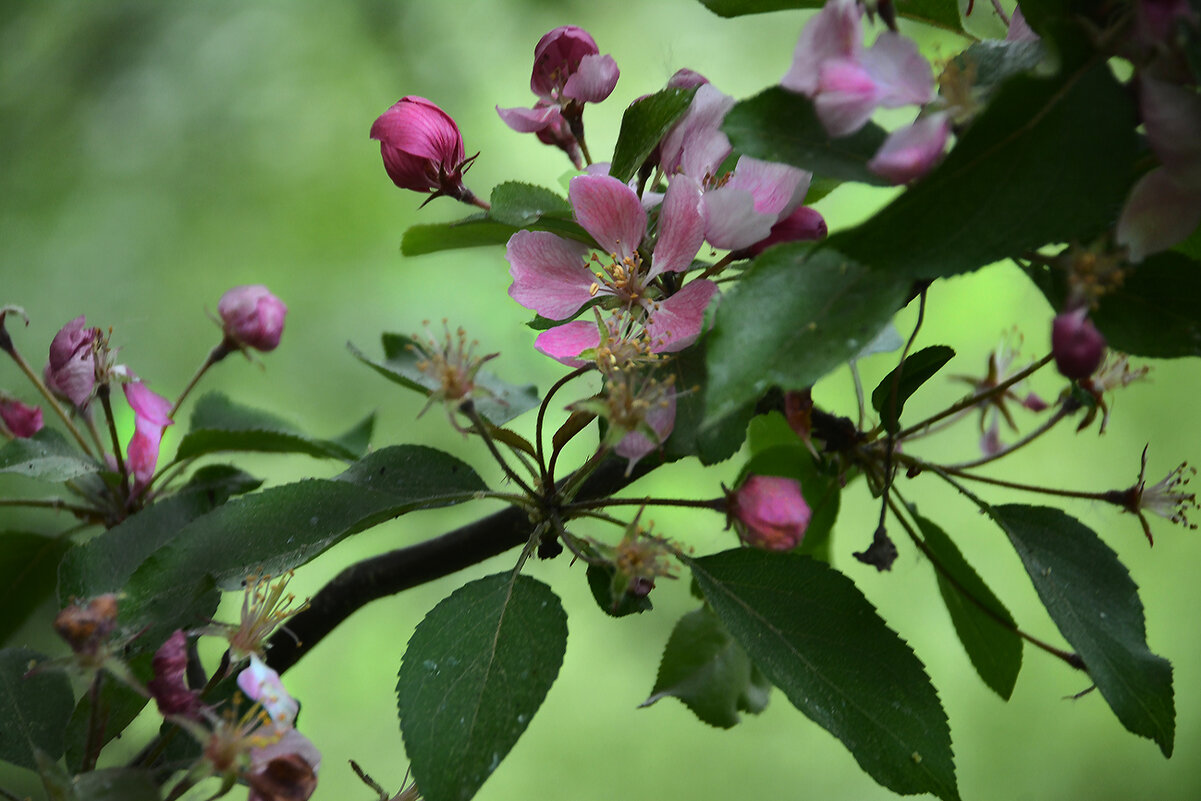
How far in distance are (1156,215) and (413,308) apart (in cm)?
90

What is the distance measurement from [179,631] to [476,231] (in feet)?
0.65

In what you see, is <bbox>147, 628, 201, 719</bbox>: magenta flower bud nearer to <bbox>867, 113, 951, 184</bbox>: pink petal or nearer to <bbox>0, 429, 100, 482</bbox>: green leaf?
<bbox>0, 429, 100, 482</bbox>: green leaf

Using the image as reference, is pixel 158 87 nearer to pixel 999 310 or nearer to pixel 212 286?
pixel 212 286

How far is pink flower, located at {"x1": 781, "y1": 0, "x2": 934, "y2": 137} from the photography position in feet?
0.89

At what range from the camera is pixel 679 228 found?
358 mm

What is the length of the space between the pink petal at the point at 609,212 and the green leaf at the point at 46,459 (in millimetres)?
282

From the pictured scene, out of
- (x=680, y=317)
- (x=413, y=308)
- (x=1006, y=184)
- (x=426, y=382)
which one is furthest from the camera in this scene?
(x=413, y=308)

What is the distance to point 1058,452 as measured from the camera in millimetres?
1097

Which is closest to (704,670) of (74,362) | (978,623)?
(978,623)

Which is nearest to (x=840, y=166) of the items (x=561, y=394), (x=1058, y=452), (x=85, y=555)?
(x=85, y=555)

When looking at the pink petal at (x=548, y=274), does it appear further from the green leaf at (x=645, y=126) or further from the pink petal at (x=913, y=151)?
the pink petal at (x=913, y=151)

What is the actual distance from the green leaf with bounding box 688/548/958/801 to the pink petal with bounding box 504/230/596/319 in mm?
115

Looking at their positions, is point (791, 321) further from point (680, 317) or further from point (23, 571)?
point (23, 571)

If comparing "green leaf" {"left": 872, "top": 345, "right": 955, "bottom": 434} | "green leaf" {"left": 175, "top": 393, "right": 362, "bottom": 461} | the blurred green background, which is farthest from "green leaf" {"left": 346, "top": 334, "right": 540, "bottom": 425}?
the blurred green background
